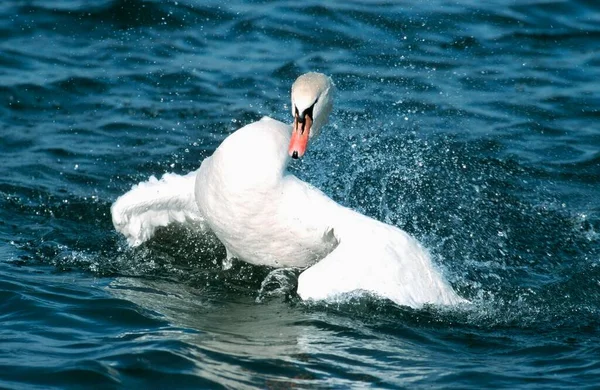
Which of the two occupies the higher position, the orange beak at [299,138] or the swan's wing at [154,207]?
the orange beak at [299,138]

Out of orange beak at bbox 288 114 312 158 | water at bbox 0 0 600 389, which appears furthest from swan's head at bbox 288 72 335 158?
water at bbox 0 0 600 389

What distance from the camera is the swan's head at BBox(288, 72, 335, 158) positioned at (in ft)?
24.3

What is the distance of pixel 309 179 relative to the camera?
10.7 m

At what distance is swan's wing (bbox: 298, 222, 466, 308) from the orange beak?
609 mm

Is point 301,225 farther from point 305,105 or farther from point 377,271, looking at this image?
point 305,105

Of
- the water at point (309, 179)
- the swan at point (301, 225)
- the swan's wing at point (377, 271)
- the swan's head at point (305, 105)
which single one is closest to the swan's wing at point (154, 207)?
the water at point (309, 179)

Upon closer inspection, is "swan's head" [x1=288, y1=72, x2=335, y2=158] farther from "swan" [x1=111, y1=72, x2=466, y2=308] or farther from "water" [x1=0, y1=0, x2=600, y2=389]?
"water" [x1=0, y1=0, x2=600, y2=389]

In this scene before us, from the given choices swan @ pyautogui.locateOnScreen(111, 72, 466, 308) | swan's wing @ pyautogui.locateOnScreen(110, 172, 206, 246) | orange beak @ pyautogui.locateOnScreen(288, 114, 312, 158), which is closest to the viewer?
swan @ pyautogui.locateOnScreen(111, 72, 466, 308)

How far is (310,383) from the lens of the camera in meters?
6.16

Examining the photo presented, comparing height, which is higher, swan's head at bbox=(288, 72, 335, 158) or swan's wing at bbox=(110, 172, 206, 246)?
swan's head at bbox=(288, 72, 335, 158)

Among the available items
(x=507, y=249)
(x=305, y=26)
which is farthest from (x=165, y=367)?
(x=305, y=26)

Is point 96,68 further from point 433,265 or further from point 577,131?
point 433,265

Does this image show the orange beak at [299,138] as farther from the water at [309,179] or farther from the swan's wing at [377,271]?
the water at [309,179]

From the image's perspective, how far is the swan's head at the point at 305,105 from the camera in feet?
24.3
